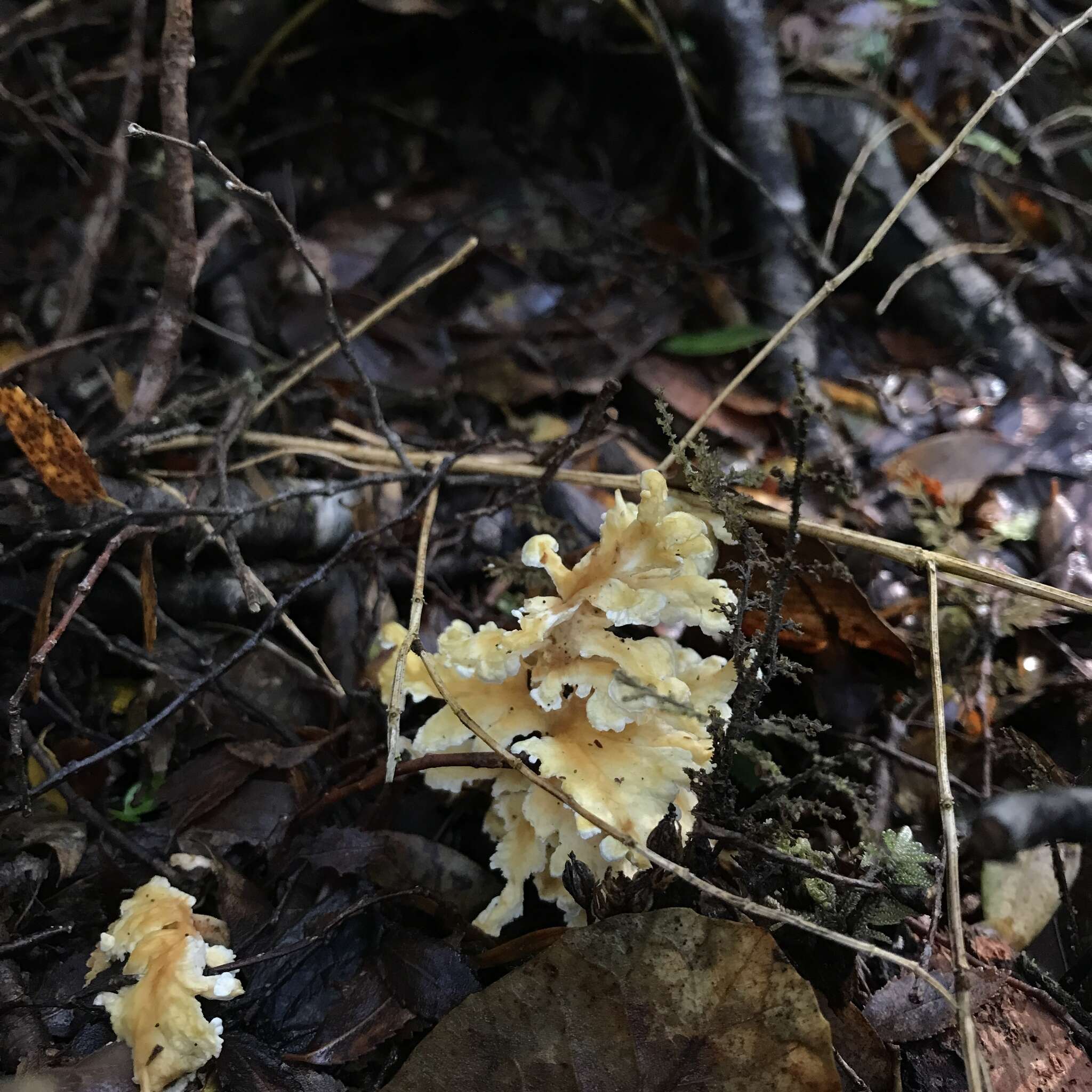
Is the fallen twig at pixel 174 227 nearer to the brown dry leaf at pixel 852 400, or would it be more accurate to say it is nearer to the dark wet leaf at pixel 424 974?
the dark wet leaf at pixel 424 974

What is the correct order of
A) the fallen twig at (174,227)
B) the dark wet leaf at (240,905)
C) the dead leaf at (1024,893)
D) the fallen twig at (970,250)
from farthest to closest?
the fallen twig at (970,250) → the fallen twig at (174,227) → the dead leaf at (1024,893) → the dark wet leaf at (240,905)

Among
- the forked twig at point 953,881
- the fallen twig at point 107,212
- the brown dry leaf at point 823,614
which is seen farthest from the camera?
the fallen twig at point 107,212

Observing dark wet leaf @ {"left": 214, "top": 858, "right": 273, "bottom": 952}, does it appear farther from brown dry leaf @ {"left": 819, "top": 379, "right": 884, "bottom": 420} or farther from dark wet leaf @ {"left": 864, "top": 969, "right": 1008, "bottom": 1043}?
brown dry leaf @ {"left": 819, "top": 379, "right": 884, "bottom": 420}

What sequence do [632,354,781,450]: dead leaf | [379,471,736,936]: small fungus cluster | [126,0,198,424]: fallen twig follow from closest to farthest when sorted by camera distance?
[379,471,736,936]: small fungus cluster < [126,0,198,424]: fallen twig < [632,354,781,450]: dead leaf

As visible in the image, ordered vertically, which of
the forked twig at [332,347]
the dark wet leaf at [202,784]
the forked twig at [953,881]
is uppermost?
the forked twig at [332,347]

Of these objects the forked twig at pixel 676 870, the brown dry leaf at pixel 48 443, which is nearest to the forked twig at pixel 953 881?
the forked twig at pixel 676 870

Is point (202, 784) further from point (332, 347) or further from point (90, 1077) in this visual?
point (332, 347)

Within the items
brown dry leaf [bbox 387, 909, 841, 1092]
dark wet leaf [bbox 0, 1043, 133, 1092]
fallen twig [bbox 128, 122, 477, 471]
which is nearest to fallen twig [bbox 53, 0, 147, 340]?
fallen twig [bbox 128, 122, 477, 471]

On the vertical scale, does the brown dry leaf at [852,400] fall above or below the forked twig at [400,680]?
below
